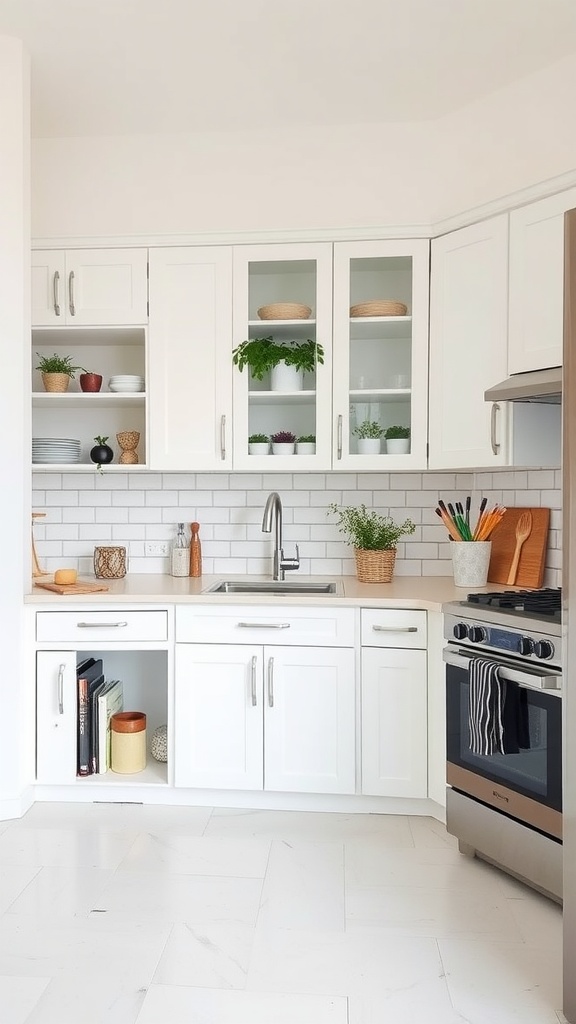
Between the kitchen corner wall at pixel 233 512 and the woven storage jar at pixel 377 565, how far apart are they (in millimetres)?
222

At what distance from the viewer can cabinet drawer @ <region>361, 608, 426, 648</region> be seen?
9.64ft

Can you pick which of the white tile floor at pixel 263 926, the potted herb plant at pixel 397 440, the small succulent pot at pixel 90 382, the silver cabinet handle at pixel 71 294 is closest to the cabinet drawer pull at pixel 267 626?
the white tile floor at pixel 263 926

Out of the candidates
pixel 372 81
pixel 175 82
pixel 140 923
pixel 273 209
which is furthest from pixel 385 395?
pixel 140 923

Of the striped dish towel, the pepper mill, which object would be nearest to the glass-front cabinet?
the pepper mill

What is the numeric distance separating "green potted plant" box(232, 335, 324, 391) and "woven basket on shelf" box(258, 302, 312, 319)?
107 millimetres

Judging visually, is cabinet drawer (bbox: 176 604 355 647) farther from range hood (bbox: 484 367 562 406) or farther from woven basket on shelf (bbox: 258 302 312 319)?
woven basket on shelf (bbox: 258 302 312 319)

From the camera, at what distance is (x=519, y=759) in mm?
2412

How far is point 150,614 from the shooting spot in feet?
→ 10.1

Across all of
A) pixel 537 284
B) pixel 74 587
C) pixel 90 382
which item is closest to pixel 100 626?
pixel 74 587

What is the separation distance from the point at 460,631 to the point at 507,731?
38 cm

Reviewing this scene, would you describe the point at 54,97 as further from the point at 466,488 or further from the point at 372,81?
the point at 466,488

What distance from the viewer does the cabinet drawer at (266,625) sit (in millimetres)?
2994

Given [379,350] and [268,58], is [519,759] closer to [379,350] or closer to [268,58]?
[379,350]

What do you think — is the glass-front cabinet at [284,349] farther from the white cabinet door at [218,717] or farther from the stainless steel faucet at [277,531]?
the white cabinet door at [218,717]
